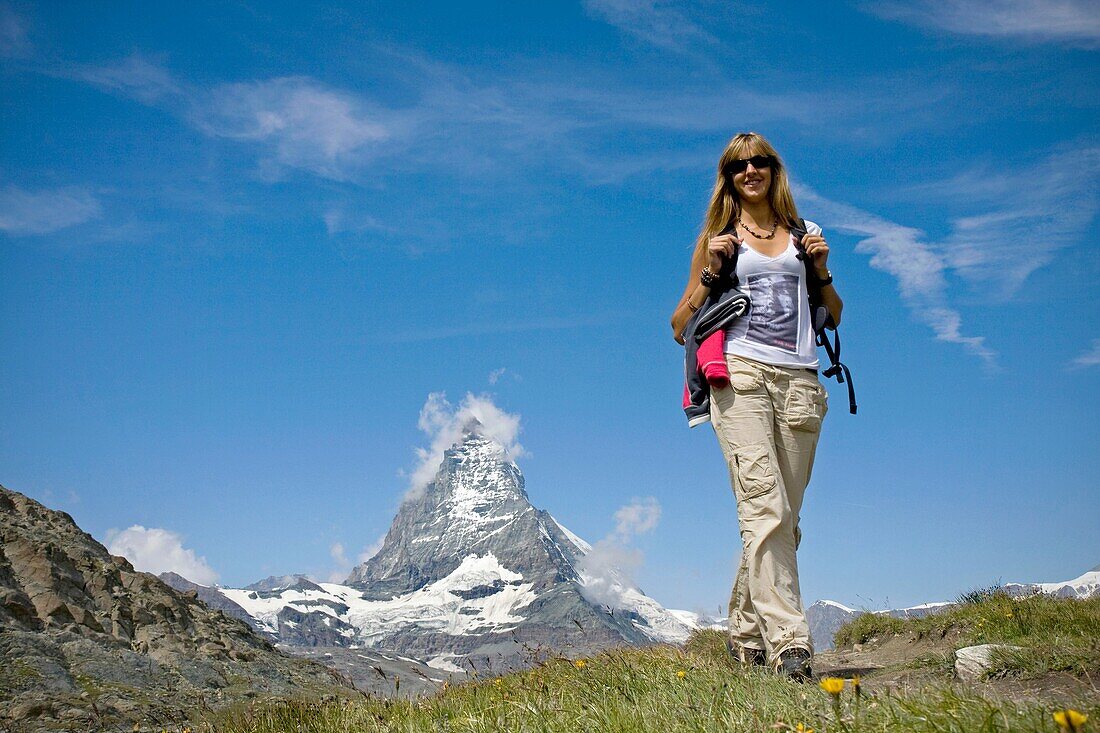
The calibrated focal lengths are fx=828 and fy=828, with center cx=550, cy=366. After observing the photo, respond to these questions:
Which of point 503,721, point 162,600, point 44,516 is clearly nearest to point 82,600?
point 162,600

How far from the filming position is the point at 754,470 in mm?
5684

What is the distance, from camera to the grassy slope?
302 cm

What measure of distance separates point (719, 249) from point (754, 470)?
1590 mm

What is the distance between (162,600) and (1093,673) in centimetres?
1234

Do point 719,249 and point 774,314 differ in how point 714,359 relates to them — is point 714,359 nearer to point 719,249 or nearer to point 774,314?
point 774,314

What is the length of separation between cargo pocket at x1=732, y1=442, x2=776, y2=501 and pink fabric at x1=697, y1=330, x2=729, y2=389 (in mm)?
508

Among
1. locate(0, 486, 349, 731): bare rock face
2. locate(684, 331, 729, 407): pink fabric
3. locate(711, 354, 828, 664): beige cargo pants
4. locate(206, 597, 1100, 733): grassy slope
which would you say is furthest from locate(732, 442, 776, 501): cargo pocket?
locate(0, 486, 349, 731): bare rock face

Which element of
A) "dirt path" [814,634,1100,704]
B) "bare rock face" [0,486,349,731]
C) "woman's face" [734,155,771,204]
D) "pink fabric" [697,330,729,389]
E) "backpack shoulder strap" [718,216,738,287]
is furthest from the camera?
"bare rock face" [0,486,349,731]

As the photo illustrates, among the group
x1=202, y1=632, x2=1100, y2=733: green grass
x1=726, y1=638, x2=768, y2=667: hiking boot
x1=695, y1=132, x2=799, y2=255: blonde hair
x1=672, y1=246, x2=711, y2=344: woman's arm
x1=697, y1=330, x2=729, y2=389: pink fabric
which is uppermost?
x1=695, y1=132, x2=799, y2=255: blonde hair

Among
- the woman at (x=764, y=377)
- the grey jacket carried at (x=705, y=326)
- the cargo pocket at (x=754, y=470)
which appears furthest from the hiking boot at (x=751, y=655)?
the grey jacket carried at (x=705, y=326)

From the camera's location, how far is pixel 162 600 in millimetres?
12891

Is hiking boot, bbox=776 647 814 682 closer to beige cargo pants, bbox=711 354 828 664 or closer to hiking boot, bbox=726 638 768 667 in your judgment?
beige cargo pants, bbox=711 354 828 664

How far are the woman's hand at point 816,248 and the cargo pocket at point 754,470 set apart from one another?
144 cm

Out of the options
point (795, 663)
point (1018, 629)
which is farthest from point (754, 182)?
point (1018, 629)
